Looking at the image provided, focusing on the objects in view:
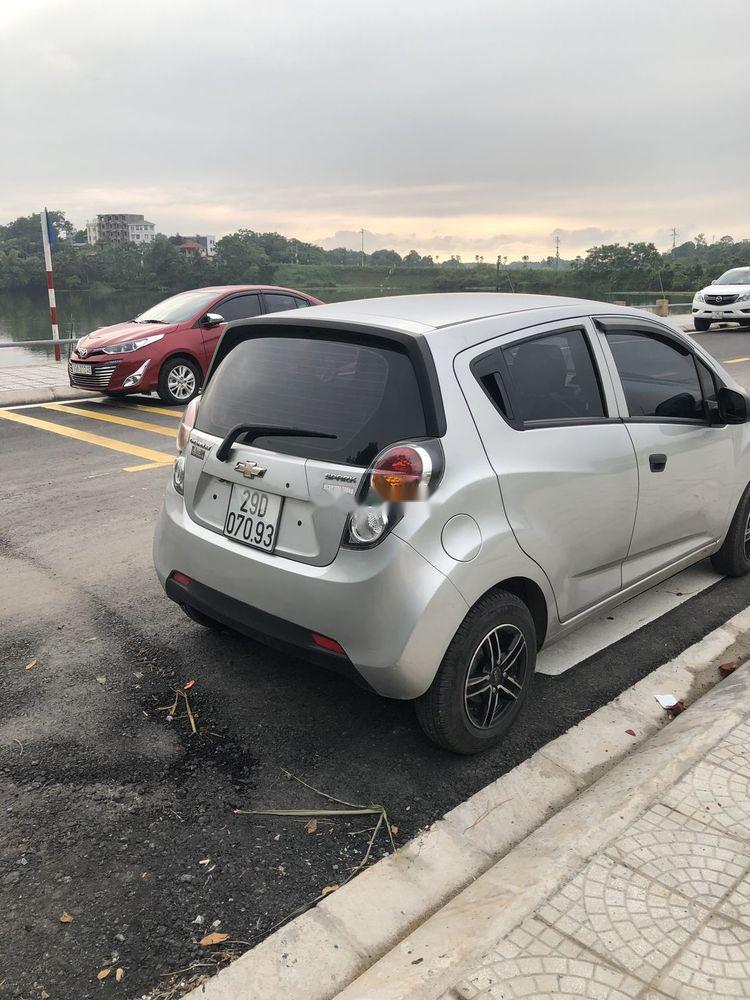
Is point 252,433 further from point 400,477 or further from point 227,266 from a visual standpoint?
point 227,266

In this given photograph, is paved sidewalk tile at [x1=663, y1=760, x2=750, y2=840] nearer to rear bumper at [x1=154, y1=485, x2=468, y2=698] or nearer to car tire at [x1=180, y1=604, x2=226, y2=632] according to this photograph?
rear bumper at [x1=154, y1=485, x2=468, y2=698]

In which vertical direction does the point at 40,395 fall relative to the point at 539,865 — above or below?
above

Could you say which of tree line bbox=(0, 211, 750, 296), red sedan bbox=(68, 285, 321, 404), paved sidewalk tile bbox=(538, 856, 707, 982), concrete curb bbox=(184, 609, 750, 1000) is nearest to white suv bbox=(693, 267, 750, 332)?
tree line bbox=(0, 211, 750, 296)

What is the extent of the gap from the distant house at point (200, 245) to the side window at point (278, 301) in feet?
9.61

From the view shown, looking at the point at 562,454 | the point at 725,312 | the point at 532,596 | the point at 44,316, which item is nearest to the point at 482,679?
the point at 532,596

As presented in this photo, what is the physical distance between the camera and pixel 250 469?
321 cm

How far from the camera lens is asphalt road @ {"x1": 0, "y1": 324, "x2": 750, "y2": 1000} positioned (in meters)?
2.42

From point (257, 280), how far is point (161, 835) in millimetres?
12532

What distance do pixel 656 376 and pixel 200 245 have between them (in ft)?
49.0

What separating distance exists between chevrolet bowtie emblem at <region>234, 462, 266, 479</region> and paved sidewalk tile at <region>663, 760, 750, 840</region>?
5.96 ft

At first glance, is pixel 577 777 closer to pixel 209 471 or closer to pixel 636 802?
pixel 636 802

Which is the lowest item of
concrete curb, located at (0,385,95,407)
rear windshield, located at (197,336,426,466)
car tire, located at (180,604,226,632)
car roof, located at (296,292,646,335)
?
car tire, located at (180,604,226,632)

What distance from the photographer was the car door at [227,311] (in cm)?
1219

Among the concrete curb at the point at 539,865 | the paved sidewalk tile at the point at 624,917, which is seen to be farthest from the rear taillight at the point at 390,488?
the paved sidewalk tile at the point at 624,917
